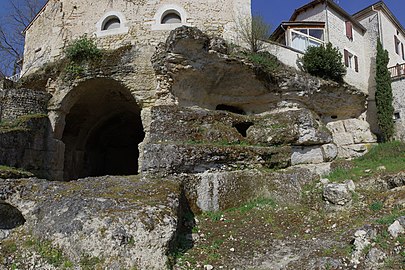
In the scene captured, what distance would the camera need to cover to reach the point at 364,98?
15.2 m

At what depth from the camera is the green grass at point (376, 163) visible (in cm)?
1027

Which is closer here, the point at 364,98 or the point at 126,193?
the point at 126,193

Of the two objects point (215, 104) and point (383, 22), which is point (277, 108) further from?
point (383, 22)

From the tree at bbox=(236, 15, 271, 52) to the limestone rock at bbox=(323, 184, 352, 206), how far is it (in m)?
6.73

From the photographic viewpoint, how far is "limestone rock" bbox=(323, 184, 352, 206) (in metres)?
8.41

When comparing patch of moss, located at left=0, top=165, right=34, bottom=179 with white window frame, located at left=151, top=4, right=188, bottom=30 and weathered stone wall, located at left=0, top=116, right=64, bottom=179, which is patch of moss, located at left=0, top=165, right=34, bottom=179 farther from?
white window frame, located at left=151, top=4, right=188, bottom=30

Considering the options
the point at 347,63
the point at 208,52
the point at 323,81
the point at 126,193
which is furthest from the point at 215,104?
the point at 347,63

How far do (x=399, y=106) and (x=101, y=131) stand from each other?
15326 mm

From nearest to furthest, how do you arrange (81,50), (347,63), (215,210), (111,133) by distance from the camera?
(215,210), (81,50), (347,63), (111,133)

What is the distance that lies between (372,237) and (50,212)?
572 centimetres

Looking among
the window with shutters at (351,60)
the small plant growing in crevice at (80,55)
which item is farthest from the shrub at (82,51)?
the window with shutters at (351,60)

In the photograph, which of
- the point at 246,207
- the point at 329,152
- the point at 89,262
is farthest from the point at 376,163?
the point at 89,262

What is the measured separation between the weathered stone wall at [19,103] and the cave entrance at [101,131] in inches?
51.8

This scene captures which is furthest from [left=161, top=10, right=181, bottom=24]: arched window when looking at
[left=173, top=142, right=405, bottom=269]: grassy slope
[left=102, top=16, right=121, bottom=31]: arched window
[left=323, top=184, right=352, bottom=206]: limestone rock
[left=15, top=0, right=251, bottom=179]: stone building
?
[left=323, top=184, right=352, bottom=206]: limestone rock
